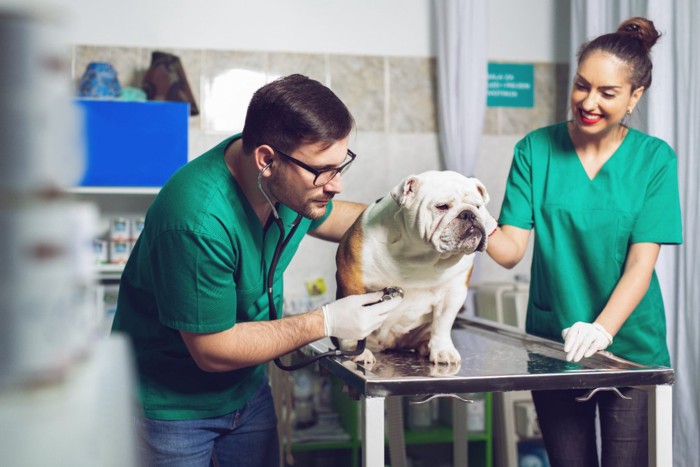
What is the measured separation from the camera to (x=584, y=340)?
1.37 metres

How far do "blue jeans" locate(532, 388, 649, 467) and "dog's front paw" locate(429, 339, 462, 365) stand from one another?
27cm

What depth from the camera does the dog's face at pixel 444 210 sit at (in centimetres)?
126

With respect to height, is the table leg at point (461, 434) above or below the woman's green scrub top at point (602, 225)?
below

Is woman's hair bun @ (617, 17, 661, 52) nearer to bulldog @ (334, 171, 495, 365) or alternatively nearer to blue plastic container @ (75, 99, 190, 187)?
bulldog @ (334, 171, 495, 365)

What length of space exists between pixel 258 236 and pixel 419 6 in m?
2.37

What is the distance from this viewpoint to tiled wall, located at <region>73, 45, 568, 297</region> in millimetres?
3201

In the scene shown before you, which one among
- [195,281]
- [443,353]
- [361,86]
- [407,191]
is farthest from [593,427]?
[361,86]

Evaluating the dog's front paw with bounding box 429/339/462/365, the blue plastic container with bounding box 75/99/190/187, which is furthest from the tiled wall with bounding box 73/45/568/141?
the dog's front paw with bounding box 429/339/462/365

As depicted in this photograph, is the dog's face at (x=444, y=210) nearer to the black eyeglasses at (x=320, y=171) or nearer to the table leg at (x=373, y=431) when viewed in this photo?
the black eyeglasses at (x=320, y=171)

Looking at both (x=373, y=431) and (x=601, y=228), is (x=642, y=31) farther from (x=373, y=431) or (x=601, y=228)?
(x=373, y=431)

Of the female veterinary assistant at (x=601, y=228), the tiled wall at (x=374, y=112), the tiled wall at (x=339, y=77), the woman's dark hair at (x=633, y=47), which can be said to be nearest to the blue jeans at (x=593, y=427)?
the female veterinary assistant at (x=601, y=228)

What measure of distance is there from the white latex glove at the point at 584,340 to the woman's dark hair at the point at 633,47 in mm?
510

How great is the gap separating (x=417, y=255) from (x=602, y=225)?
0.45m

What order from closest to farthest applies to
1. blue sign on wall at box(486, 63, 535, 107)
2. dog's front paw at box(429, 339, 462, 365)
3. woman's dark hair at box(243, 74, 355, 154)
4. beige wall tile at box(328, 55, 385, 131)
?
woman's dark hair at box(243, 74, 355, 154) < dog's front paw at box(429, 339, 462, 365) < beige wall tile at box(328, 55, 385, 131) < blue sign on wall at box(486, 63, 535, 107)
